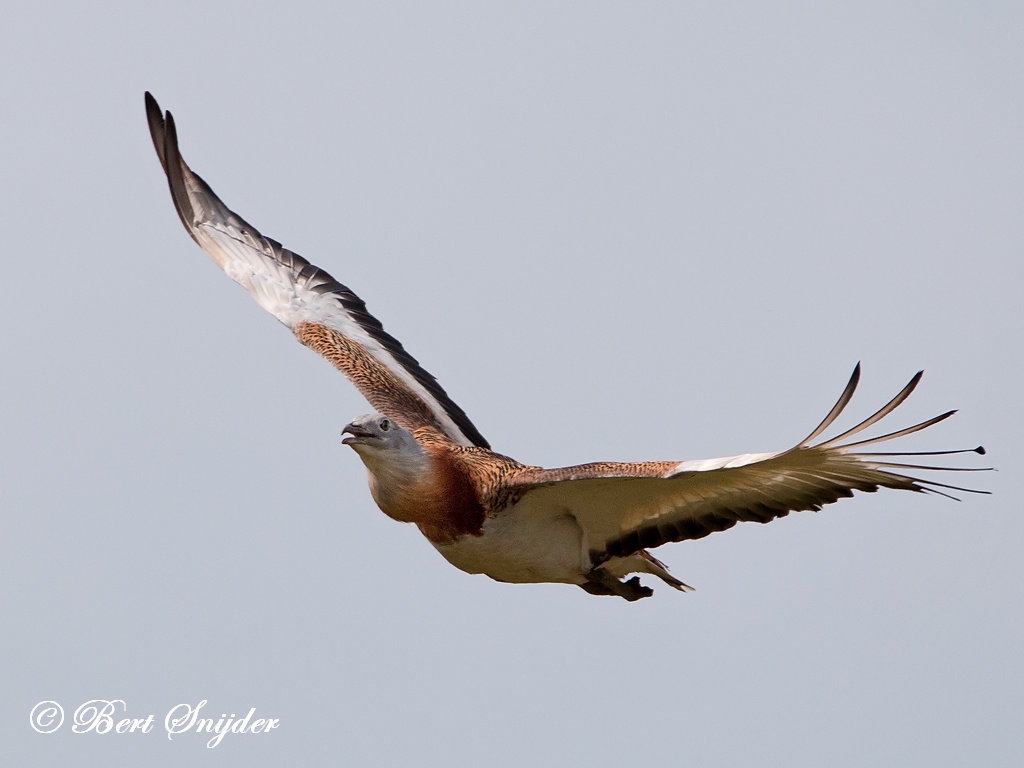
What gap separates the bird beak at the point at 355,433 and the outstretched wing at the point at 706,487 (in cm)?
118

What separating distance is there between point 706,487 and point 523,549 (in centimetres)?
162

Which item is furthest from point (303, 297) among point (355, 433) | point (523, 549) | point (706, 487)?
point (706, 487)

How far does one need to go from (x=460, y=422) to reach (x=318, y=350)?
1.58m

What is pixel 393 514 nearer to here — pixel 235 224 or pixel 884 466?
pixel 884 466

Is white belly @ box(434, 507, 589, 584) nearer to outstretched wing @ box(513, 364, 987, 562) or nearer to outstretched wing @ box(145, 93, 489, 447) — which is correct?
outstretched wing @ box(513, 364, 987, 562)

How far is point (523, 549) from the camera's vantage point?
11367 mm

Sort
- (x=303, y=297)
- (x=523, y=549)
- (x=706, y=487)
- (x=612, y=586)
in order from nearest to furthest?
1. (x=706, y=487)
2. (x=523, y=549)
3. (x=612, y=586)
4. (x=303, y=297)

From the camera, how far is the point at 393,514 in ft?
37.0

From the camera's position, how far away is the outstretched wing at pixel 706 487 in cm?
973

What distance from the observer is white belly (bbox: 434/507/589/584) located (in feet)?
36.8

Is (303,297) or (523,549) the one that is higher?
(303,297)

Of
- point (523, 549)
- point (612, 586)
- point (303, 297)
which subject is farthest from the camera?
point (303, 297)

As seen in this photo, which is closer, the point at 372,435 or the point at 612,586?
the point at 372,435

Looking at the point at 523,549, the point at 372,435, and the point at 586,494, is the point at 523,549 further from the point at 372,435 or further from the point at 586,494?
the point at 372,435
